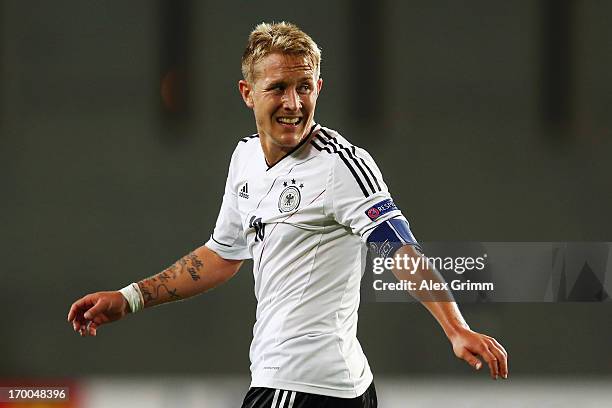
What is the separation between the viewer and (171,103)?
4590mm

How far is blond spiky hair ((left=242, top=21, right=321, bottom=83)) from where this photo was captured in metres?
2.67

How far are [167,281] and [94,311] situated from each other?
0.30 meters

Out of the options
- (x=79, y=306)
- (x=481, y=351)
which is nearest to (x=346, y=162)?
(x=481, y=351)

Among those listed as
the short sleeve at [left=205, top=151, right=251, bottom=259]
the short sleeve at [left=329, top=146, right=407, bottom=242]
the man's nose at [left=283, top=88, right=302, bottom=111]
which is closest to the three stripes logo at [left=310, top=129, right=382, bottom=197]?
the short sleeve at [left=329, top=146, right=407, bottom=242]

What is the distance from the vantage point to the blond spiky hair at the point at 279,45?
2666 millimetres

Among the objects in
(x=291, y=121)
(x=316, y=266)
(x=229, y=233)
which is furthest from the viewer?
(x=229, y=233)

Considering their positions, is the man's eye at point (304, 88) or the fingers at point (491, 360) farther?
the man's eye at point (304, 88)

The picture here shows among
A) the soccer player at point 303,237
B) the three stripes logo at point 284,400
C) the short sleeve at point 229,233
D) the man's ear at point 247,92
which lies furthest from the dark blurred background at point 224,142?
the three stripes logo at point 284,400

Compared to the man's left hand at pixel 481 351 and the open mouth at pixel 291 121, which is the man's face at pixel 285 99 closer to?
the open mouth at pixel 291 121

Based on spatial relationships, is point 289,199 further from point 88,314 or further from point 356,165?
point 88,314

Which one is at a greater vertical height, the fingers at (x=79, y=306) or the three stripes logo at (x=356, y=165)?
the three stripes logo at (x=356, y=165)

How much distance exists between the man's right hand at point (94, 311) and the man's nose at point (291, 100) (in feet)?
2.54

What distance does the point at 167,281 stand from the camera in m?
2.96

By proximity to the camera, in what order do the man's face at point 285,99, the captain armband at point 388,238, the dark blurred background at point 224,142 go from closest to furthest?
the captain armband at point 388,238, the man's face at point 285,99, the dark blurred background at point 224,142
